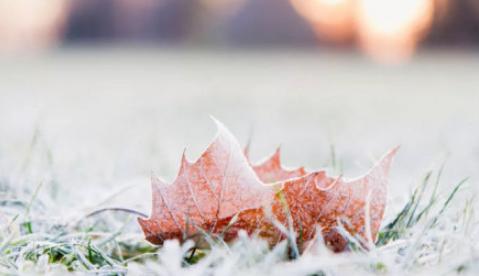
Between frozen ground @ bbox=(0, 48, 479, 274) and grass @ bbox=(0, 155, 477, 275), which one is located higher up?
grass @ bbox=(0, 155, 477, 275)

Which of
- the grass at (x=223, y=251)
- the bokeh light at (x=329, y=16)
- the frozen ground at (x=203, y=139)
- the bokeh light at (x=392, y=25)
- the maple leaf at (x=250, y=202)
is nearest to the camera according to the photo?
the grass at (x=223, y=251)

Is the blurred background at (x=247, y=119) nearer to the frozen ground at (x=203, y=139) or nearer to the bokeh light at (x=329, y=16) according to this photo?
the frozen ground at (x=203, y=139)

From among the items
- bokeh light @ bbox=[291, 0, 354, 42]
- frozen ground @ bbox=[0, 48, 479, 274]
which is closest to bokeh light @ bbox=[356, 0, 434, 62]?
bokeh light @ bbox=[291, 0, 354, 42]

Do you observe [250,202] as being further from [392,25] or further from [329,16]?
[329,16]

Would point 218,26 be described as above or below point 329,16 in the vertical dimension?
below

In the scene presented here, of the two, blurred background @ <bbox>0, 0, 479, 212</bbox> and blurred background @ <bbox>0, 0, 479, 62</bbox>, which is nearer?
blurred background @ <bbox>0, 0, 479, 212</bbox>

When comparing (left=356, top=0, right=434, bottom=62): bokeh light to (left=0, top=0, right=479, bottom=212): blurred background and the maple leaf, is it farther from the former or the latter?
the maple leaf

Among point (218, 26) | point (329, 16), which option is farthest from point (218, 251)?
point (218, 26)

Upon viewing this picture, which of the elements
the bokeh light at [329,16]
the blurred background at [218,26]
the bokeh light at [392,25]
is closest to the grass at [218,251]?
the bokeh light at [392,25]

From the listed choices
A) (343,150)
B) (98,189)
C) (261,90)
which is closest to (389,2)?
(261,90)
